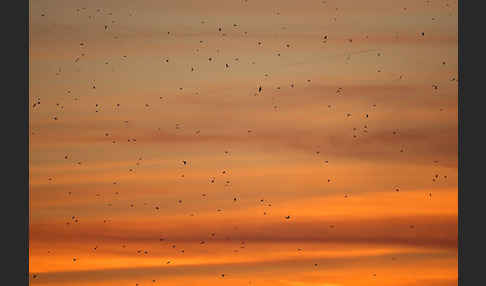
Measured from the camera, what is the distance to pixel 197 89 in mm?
2768

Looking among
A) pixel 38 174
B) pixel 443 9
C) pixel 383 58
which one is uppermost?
pixel 443 9

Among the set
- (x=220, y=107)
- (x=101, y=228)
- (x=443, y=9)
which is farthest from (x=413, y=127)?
(x=101, y=228)

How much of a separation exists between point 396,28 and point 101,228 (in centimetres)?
134

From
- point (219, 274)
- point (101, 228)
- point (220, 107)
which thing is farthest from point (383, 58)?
point (101, 228)

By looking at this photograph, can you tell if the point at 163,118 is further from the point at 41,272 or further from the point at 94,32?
the point at 41,272

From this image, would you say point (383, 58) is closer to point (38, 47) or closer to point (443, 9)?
point (443, 9)

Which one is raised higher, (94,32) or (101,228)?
(94,32)

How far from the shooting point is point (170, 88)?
9.07 ft

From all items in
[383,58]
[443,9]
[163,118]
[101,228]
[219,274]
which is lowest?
[219,274]

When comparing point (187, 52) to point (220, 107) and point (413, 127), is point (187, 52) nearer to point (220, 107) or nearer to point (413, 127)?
point (220, 107)

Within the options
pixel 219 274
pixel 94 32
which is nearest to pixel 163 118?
pixel 94 32

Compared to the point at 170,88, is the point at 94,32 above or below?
above

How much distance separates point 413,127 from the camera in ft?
9.17

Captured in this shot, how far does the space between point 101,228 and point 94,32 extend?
0.73 metres
